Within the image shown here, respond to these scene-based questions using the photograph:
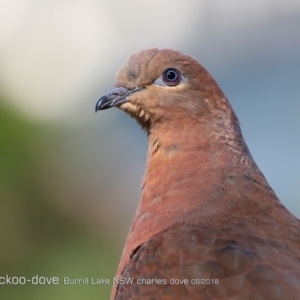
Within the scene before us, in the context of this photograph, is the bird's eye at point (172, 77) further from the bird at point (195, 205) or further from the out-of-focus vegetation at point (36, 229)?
the out-of-focus vegetation at point (36, 229)

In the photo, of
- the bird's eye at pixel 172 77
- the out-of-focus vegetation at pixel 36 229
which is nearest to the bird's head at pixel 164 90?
the bird's eye at pixel 172 77

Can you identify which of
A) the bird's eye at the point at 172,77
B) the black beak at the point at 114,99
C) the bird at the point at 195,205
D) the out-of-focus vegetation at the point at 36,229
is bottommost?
the out-of-focus vegetation at the point at 36,229

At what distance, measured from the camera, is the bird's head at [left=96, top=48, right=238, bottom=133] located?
15.8 ft

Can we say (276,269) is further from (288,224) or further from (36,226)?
(36,226)

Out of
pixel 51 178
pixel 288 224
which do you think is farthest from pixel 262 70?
pixel 288 224

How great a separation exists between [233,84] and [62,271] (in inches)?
232

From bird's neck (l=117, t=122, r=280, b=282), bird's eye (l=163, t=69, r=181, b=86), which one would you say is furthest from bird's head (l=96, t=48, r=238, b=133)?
→ bird's neck (l=117, t=122, r=280, b=282)

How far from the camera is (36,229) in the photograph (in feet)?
28.9

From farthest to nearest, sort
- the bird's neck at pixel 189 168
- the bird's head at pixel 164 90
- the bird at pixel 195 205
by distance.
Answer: the bird's head at pixel 164 90 < the bird's neck at pixel 189 168 < the bird at pixel 195 205

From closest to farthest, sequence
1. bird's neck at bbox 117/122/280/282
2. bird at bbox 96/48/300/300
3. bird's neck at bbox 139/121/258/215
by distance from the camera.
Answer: bird at bbox 96/48/300/300 < bird's neck at bbox 117/122/280/282 < bird's neck at bbox 139/121/258/215

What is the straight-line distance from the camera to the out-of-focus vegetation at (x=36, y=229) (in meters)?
8.20

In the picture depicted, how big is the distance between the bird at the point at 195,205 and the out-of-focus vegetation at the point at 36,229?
339cm

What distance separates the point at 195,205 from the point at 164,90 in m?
0.86

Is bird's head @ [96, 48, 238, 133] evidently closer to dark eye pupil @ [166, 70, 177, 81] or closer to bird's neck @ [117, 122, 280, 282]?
dark eye pupil @ [166, 70, 177, 81]
